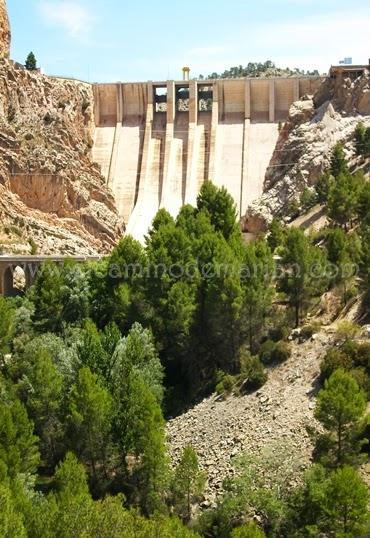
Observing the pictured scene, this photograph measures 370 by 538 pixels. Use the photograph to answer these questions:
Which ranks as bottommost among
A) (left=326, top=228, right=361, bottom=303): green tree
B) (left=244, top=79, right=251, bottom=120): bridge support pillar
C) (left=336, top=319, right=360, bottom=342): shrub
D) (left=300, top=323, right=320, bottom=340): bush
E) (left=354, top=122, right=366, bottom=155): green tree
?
(left=300, top=323, right=320, bottom=340): bush

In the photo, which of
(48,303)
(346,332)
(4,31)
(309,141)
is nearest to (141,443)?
(346,332)

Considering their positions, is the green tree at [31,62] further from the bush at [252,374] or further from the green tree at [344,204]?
the bush at [252,374]

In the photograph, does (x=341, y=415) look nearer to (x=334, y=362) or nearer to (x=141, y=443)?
(x=334, y=362)

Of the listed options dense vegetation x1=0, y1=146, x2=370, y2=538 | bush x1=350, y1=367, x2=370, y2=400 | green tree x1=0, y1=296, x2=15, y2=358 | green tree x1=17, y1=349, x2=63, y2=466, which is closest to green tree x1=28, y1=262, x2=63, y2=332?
dense vegetation x1=0, y1=146, x2=370, y2=538

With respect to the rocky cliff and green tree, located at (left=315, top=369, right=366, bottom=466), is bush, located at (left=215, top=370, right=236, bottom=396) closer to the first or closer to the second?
green tree, located at (left=315, top=369, right=366, bottom=466)

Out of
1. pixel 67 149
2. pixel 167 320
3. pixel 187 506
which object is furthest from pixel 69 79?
pixel 187 506

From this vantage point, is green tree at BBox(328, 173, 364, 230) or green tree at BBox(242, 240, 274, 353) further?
green tree at BBox(328, 173, 364, 230)

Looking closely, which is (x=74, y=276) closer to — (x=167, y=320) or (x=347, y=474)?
(x=167, y=320)
